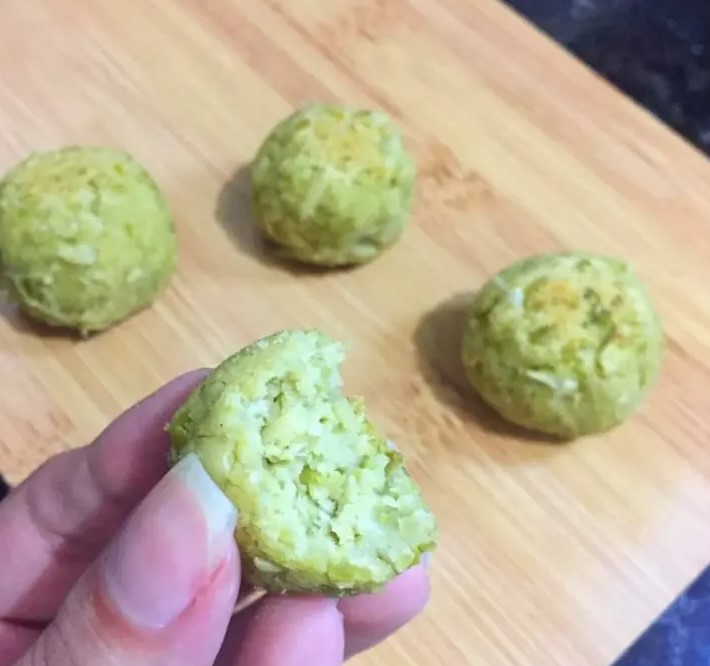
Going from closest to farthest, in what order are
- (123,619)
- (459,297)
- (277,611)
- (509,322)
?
1. (123,619)
2. (277,611)
3. (509,322)
4. (459,297)

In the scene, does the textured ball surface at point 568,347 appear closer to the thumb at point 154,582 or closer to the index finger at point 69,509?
the index finger at point 69,509

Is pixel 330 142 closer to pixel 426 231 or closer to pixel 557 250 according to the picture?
pixel 426 231

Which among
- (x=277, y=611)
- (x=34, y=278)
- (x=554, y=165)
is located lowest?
(x=34, y=278)

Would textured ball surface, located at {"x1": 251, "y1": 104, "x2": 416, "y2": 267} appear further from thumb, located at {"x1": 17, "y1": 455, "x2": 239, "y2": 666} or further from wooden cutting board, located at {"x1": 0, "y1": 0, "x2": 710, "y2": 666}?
thumb, located at {"x1": 17, "y1": 455, "x2": 239, "y2": 666}

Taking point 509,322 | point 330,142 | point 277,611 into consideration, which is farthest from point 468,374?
point 277,611

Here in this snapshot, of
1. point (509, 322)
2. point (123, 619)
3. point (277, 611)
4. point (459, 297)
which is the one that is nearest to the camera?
point (123, 619)

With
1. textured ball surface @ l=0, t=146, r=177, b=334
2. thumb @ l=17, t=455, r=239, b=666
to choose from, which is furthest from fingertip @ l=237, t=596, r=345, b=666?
textured ball surface @ l=0, t=146, r=177, b=334

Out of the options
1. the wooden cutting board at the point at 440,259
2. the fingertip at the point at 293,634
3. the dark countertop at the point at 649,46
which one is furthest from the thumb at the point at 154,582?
the dark countertop at the point at 649,46
